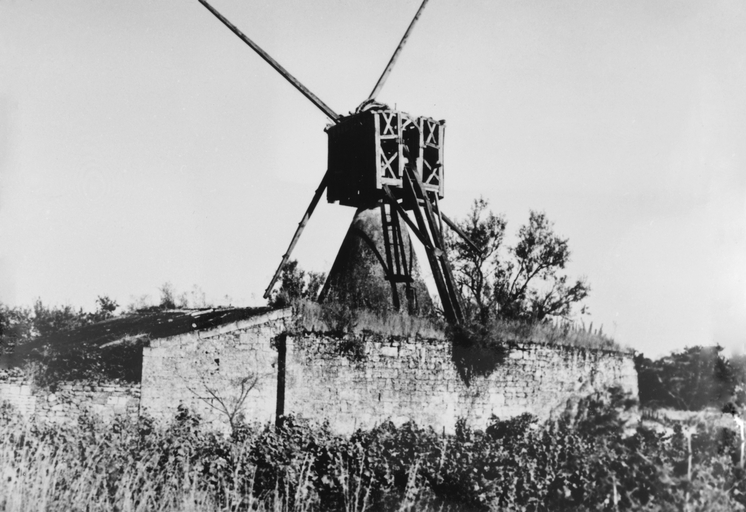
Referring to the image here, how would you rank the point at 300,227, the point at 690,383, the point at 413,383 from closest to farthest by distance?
the point at 690,383 → the point at 413,383 → the point at 300,227

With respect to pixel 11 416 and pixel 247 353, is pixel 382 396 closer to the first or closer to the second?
pixel 247 353

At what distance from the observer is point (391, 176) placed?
46.4 feet

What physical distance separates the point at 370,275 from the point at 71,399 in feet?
20.4

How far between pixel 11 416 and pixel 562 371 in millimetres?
9129

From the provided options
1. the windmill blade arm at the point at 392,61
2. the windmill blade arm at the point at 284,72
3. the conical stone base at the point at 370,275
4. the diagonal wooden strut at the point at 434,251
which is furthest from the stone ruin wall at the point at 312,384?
the windmill blade arm at the point at 392,61

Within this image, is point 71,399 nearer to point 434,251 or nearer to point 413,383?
point 413,383

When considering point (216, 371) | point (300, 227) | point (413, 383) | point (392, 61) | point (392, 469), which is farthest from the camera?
point (392, 61)

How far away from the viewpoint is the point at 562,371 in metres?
12.6

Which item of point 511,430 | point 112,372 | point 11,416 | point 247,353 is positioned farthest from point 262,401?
point 511,430

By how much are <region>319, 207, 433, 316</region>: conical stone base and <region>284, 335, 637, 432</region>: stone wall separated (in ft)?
7.60

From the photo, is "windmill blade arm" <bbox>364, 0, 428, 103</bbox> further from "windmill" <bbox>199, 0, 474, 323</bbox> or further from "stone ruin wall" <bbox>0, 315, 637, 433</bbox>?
"stone ruin wall" <bbox>0, 315, 637, 433</bbox>

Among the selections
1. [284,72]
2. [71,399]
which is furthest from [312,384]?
[284,72]

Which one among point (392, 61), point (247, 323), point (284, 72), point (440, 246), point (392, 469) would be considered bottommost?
point (392, 469)

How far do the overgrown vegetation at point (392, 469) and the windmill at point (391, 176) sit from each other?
6.60m
